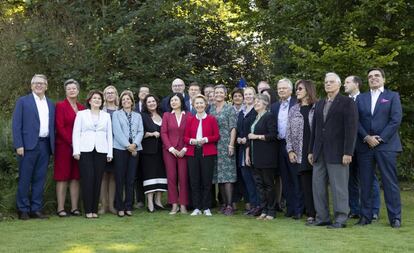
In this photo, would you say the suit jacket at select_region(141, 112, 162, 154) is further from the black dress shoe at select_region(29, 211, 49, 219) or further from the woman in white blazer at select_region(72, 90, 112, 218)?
the black dress shoe at select_region(29, 211, 49, 219)

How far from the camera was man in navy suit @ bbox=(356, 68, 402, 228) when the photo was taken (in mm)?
6930

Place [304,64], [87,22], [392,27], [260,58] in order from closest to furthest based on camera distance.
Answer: [304,64] < [392,27] < [87,22] < [260,58]

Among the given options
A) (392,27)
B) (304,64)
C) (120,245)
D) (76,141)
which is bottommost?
(120,245)

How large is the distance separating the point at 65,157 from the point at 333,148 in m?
3.67

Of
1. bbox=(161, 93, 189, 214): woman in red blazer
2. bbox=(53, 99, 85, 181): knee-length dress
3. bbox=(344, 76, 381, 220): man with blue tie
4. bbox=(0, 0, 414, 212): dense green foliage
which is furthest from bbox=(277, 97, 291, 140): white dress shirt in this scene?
bbox=(53, 99, 85, 181): knee-length dress

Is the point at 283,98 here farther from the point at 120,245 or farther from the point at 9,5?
the point at 9,5

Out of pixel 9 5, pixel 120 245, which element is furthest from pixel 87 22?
pixel 120 245

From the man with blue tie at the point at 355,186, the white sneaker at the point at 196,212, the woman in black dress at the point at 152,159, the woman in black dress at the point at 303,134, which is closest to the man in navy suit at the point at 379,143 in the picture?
the man with blue tie at the point at 355,186

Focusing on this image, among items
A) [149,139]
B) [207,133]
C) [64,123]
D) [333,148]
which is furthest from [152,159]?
[333,148]

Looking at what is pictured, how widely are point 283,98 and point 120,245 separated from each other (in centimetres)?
318

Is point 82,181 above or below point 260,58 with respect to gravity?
below

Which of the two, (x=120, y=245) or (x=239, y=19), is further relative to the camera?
(x=239, y=19)

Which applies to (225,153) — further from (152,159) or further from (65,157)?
(65,157)

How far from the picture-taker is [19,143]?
757 cm
